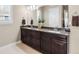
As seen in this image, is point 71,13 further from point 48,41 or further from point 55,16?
point 48,41

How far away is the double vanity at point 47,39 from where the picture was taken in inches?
66.8

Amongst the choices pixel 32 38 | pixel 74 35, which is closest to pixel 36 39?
pixel 32 38

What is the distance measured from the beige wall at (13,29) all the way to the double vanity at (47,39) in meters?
0.12

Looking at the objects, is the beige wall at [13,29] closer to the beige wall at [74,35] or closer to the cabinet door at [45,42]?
the cabinet door at [45,42]

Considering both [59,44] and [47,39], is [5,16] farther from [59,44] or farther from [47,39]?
[59,44]

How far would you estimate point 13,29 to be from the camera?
72.4 inches

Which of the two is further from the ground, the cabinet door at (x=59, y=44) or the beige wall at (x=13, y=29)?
the beige wall at (x=13, y=29)

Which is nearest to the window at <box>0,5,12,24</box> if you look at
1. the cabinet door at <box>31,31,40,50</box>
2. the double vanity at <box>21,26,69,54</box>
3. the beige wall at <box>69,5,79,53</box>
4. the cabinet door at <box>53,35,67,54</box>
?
the double vanity at <box>21,26,69,54</box>

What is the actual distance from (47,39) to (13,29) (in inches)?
25.8

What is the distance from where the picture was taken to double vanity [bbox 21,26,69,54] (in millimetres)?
1697

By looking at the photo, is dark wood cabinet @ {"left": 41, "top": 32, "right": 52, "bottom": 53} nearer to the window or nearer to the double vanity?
the double vanity

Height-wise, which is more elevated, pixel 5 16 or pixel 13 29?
pixel 5 16

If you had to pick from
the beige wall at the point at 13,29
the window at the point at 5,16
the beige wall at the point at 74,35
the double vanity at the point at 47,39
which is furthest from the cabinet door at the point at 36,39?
the beige wall at the point at 74,35
